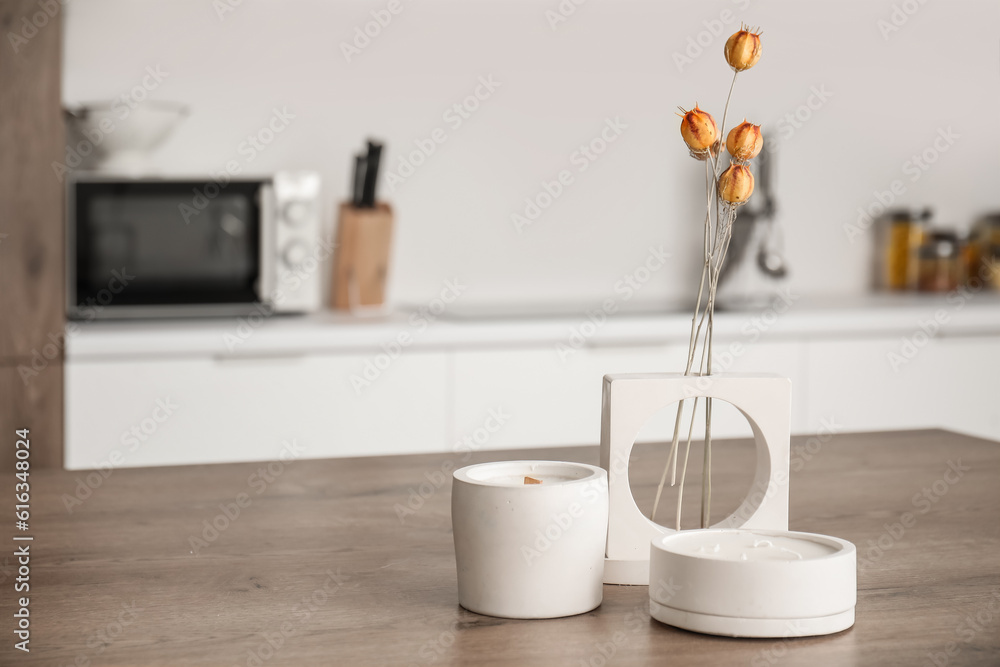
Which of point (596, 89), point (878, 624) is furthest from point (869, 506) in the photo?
point (596, 89)

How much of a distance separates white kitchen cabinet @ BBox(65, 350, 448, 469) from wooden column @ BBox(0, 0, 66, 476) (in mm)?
75

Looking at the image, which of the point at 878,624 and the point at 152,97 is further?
the point at 152,97

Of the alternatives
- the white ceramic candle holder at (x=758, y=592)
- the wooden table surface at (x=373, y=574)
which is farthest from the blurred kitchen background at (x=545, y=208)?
the white ceramic candle holder at (x=758, y=592)

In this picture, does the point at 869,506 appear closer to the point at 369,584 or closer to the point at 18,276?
the point at 369,584

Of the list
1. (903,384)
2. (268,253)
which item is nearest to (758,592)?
(268,253)

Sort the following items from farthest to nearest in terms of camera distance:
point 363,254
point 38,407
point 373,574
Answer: point 363,254
point 38,407
point 373,574

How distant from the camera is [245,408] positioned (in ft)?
7.38

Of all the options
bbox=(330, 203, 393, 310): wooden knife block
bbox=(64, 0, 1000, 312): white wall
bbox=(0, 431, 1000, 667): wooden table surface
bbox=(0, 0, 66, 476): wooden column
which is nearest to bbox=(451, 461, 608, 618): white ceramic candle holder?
bbox=(0, 431, 1000, 667): wooden table surface

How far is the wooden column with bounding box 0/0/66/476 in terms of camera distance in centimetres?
221

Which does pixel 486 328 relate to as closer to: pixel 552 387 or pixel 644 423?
pixel 552 387

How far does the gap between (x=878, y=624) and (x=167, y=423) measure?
1.82 m

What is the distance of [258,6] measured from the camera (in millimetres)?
2732

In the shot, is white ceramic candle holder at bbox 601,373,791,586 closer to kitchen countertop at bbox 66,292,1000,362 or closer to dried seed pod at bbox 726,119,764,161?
dried seed pod at bbox 726,119,764,161

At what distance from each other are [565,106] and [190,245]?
3.78 ft
